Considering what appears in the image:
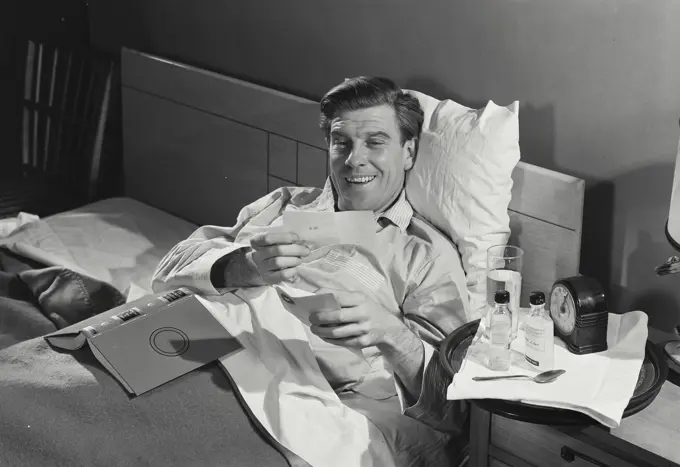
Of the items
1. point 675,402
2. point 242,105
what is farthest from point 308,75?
point 675,402

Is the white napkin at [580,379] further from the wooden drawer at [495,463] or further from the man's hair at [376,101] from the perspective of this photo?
the man's hair at [376,101]

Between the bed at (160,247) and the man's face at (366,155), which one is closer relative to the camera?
the bed at (160,247)

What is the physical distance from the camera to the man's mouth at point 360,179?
90.4 inches

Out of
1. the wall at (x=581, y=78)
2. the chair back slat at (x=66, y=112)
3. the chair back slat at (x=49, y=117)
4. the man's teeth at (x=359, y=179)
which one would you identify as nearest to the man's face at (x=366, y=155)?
the man's teeth at (x=359, y=179)

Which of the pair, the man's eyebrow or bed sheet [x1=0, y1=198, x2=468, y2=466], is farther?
the man's eyebrow

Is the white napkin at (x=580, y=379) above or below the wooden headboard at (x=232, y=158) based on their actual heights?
below

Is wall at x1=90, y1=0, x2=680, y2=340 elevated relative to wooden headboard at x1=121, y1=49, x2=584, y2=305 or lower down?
elevated

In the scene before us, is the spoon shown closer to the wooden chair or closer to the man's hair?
the man's hair

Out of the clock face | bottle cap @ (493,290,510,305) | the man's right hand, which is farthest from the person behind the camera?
the man's right hand

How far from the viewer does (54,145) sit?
3.75 m

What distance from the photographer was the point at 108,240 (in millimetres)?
3111

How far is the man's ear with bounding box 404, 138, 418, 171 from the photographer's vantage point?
2.38 meters

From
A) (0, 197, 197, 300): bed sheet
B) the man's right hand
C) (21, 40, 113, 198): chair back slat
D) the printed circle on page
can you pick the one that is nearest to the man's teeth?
the man's right hand

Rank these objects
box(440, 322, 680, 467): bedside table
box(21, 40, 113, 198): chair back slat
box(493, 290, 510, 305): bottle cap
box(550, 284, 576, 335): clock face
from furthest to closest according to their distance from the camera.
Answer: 1. box(21, 40, 113, 198): chair back slat
2. box(550, 284, 576, 335): clock face
3. box(493, 290, 510, 305): bottle cap
4. box(440, 322, 680, 467): bedside table
